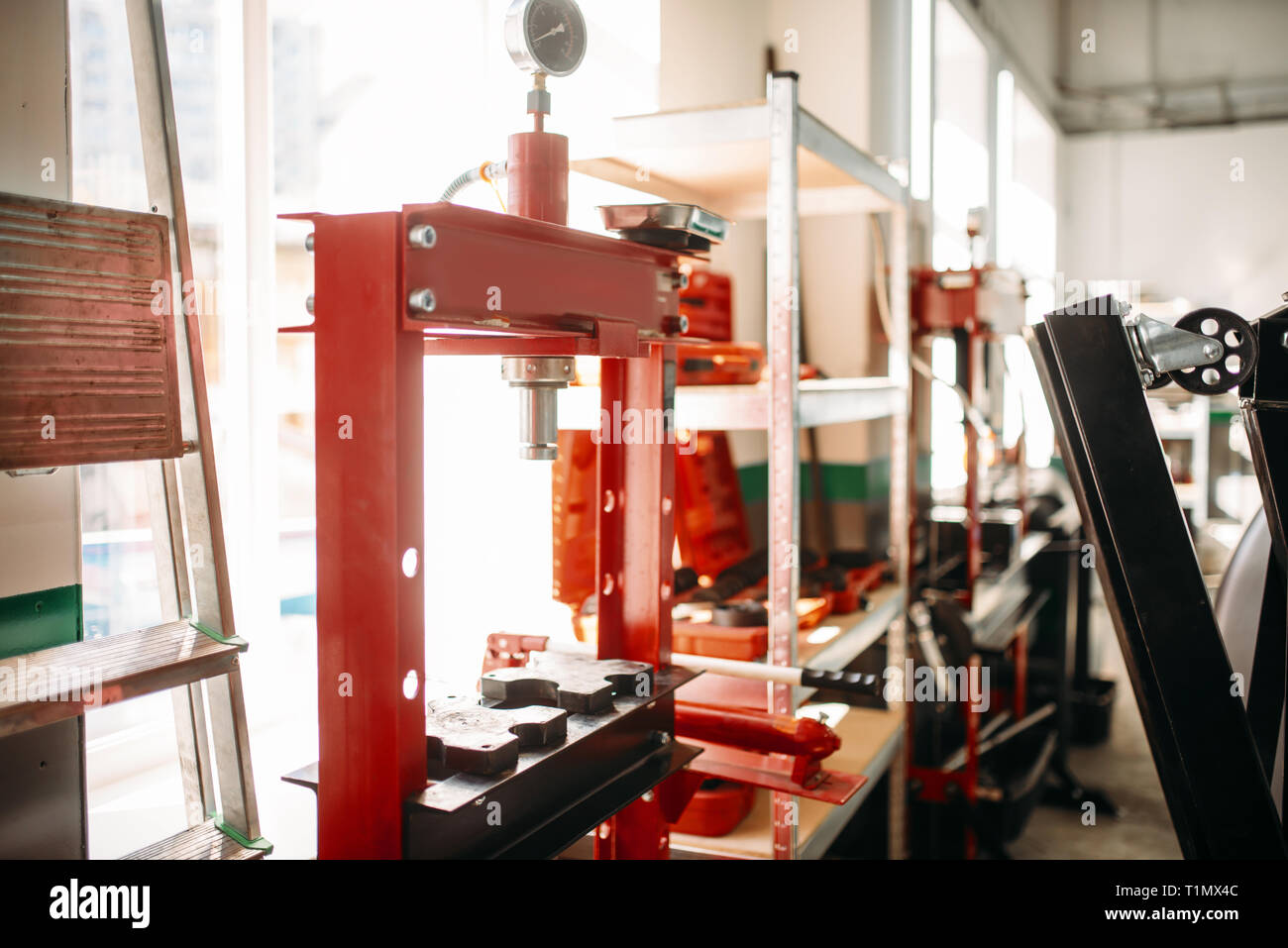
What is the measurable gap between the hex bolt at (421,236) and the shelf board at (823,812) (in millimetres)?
1158

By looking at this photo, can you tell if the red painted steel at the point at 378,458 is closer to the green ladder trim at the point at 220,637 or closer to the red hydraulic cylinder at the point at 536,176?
the red hydraulic cylinder at the point at 536,176

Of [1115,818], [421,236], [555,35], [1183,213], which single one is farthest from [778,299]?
[1183,213]

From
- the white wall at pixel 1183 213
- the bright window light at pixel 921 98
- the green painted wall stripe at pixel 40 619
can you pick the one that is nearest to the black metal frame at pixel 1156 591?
the green painted wall stripe at pixel 40 619

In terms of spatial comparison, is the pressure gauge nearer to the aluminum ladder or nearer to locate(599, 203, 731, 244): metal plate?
locate(599, 203, 731, 244): metal plate

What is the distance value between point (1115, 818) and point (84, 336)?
13.1 feet

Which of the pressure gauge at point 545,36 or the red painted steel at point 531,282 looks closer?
the red painted steel at point 531,282

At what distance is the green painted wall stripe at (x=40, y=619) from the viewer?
121cm

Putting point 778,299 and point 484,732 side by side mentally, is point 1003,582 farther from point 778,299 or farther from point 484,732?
point 484,732

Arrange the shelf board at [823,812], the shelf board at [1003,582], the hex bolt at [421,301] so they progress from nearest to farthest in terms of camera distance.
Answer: the hex bolt at [421,301] < the shelf board at [823,812] < the shelf board at [1003,582]

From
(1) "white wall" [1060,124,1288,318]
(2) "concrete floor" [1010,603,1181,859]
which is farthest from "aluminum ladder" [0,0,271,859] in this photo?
(1) "white wall" [1060,124,1288,318]

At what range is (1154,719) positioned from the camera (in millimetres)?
1134

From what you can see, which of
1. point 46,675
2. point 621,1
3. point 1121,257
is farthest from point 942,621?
point 1121,257
